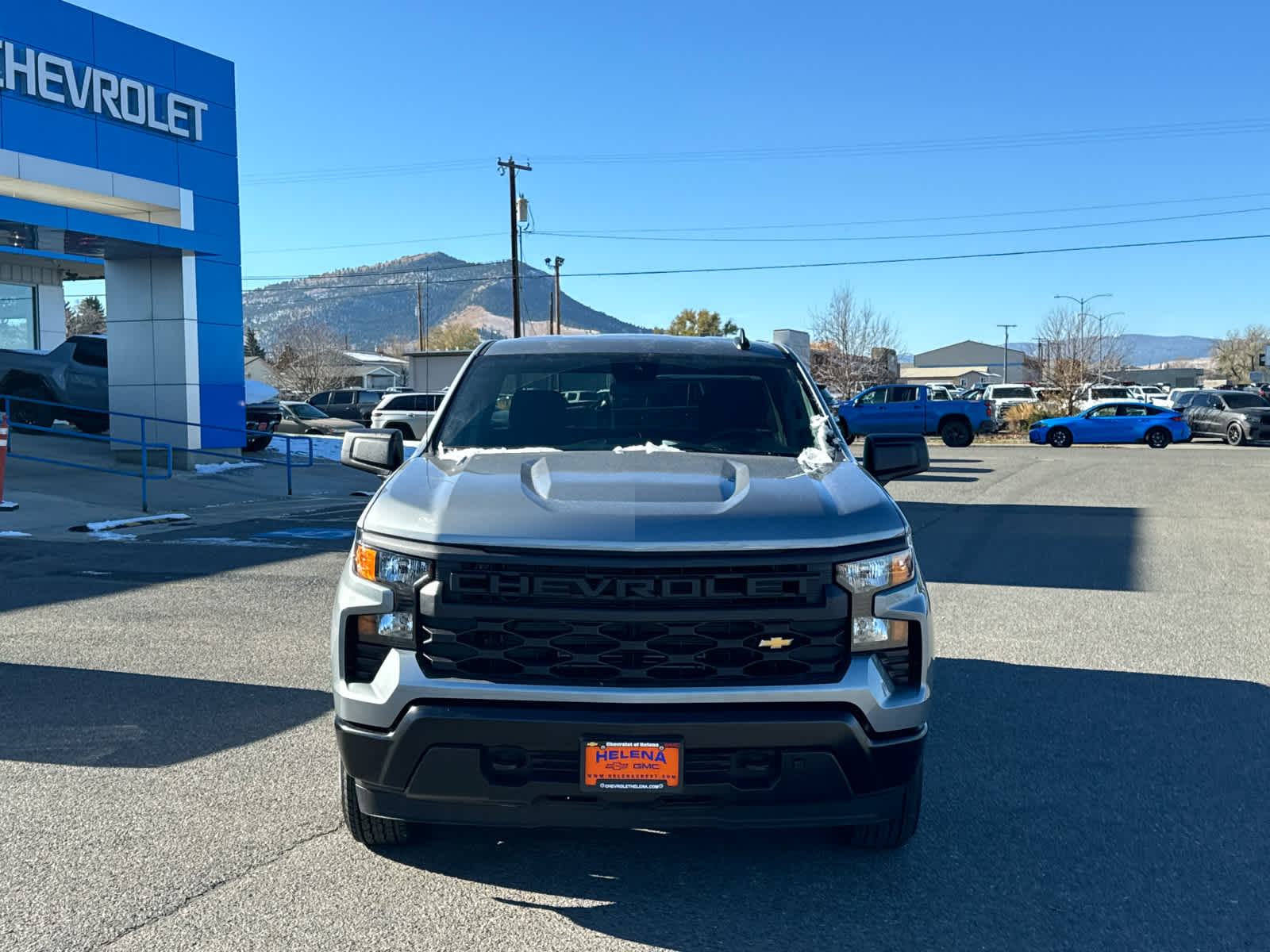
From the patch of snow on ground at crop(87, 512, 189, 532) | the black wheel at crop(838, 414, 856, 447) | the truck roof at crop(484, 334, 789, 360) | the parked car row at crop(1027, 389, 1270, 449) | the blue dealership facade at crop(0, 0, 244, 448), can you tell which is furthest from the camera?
the parked car row at crop(1027, 389, 1270, 449)

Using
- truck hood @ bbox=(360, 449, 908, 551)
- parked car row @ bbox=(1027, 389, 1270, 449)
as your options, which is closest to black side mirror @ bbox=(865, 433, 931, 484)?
truck hood @ bbox=(360, 449, 908, 551)

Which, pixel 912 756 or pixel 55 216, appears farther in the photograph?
pixel 55 216

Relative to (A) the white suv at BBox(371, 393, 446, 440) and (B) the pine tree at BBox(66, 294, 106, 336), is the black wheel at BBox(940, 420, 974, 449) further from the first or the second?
(B) the pine tree at BBox(66, 294, 106, 336)

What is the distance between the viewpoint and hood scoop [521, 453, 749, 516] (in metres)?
3.61

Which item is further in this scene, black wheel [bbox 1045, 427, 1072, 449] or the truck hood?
black wheel [bbox 1045, 427, 1072, 449]

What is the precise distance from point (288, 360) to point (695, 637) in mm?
80298

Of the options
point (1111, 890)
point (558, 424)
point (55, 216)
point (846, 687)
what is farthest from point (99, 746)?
point (55, 216)

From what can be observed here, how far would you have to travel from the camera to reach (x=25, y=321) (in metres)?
29.4

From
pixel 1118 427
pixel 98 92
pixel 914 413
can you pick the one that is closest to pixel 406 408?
pixel 98 92

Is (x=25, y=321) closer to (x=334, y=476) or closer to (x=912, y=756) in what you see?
(x=334, y=476)

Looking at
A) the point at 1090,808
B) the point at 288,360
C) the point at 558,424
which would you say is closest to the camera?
the point at 1090,808

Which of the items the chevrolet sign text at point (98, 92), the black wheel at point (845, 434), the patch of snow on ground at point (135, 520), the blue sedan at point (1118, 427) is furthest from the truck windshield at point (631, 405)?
the blue sedan at point (1118, 427)

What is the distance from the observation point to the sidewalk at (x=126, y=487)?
1484cm

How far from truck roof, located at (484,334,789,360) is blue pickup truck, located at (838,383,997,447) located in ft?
92.7
